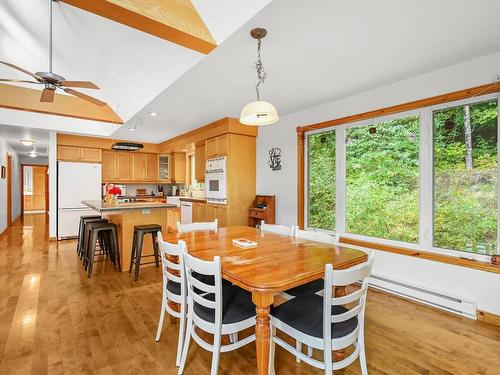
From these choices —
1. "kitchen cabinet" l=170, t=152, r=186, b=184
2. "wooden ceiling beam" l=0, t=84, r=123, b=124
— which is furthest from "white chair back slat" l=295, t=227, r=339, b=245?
"kitchen cabinet" l=170, t=152, r=186, b=184

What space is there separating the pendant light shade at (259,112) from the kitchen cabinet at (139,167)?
221 inches

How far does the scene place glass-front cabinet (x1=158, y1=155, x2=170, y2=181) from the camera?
7.27 meters

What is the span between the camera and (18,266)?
12.6 ft

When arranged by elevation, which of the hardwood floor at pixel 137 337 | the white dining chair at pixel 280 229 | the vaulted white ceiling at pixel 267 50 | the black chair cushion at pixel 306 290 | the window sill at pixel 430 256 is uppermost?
the vaulted white ceiling at pixel 267 50

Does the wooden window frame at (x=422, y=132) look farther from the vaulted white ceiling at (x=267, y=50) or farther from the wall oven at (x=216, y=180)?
the wall oven at (x=216, y=180)

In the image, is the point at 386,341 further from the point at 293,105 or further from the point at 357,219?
the point at 293,105

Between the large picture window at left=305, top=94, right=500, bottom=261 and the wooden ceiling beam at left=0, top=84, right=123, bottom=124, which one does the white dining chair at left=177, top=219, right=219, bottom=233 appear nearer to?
the large picture window at left=305, top=94, right=500, bottom=261

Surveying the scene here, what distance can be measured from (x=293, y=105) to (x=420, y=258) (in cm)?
248

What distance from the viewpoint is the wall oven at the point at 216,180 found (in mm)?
4535

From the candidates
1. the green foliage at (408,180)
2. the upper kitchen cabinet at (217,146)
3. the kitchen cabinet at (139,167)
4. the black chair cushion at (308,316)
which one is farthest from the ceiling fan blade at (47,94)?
the kitchen cabinet at (139,167)

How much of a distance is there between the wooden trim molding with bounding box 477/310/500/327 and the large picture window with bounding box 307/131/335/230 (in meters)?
1.73

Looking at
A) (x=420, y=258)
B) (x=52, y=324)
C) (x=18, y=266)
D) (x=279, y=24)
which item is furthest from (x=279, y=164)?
(x=18, y=266)

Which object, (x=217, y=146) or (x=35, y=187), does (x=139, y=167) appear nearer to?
(x=217, y=146)

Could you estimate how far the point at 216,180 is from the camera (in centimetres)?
471
